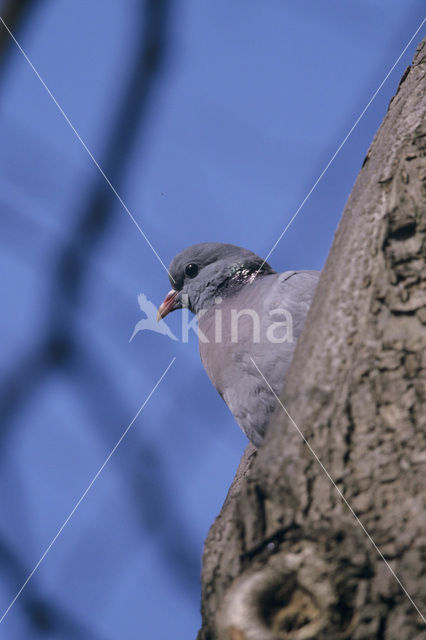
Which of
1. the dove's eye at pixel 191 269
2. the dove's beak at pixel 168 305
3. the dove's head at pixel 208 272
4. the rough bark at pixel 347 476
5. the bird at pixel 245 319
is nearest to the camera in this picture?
the rough bark at pixel 347 476

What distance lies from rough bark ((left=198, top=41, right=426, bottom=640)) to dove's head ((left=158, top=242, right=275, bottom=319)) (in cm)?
229

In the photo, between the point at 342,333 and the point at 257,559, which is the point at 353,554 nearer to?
the point at 257,559

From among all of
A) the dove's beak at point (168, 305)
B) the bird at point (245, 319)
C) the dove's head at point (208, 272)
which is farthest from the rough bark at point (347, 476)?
the dove's beak at point (168, 305)

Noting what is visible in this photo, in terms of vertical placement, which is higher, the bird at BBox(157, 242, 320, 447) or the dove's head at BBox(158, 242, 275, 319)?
the dove's head at BBox(158, 242, 275, 319)

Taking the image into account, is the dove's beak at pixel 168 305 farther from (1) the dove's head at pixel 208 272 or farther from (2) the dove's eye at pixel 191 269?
(2) the dove's eye at pixel 191 269

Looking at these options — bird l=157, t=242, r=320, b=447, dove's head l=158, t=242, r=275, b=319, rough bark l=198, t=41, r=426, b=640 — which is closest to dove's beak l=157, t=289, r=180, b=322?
dove's head l=158, t=242, r=275, b=319

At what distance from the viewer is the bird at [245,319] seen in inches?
126

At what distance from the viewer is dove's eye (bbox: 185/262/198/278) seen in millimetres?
4211

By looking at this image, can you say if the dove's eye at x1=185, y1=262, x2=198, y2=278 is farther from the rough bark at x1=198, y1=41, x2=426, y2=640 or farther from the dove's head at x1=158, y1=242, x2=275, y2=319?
the rough bark at x1=198, y1=41, x2=426, y2=640

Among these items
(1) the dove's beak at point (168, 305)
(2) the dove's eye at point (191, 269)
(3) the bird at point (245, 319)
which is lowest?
(3) the bird at point (245, 319)

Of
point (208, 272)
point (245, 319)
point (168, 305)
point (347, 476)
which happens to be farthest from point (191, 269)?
point (347, 476)

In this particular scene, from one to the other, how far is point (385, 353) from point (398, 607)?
0.54 m

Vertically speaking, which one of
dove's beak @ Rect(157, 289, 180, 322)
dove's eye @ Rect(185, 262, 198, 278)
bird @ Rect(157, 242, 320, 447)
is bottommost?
bird @ Rect(157, 242, 320, 447)

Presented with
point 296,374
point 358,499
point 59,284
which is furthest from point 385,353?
point 59,284
